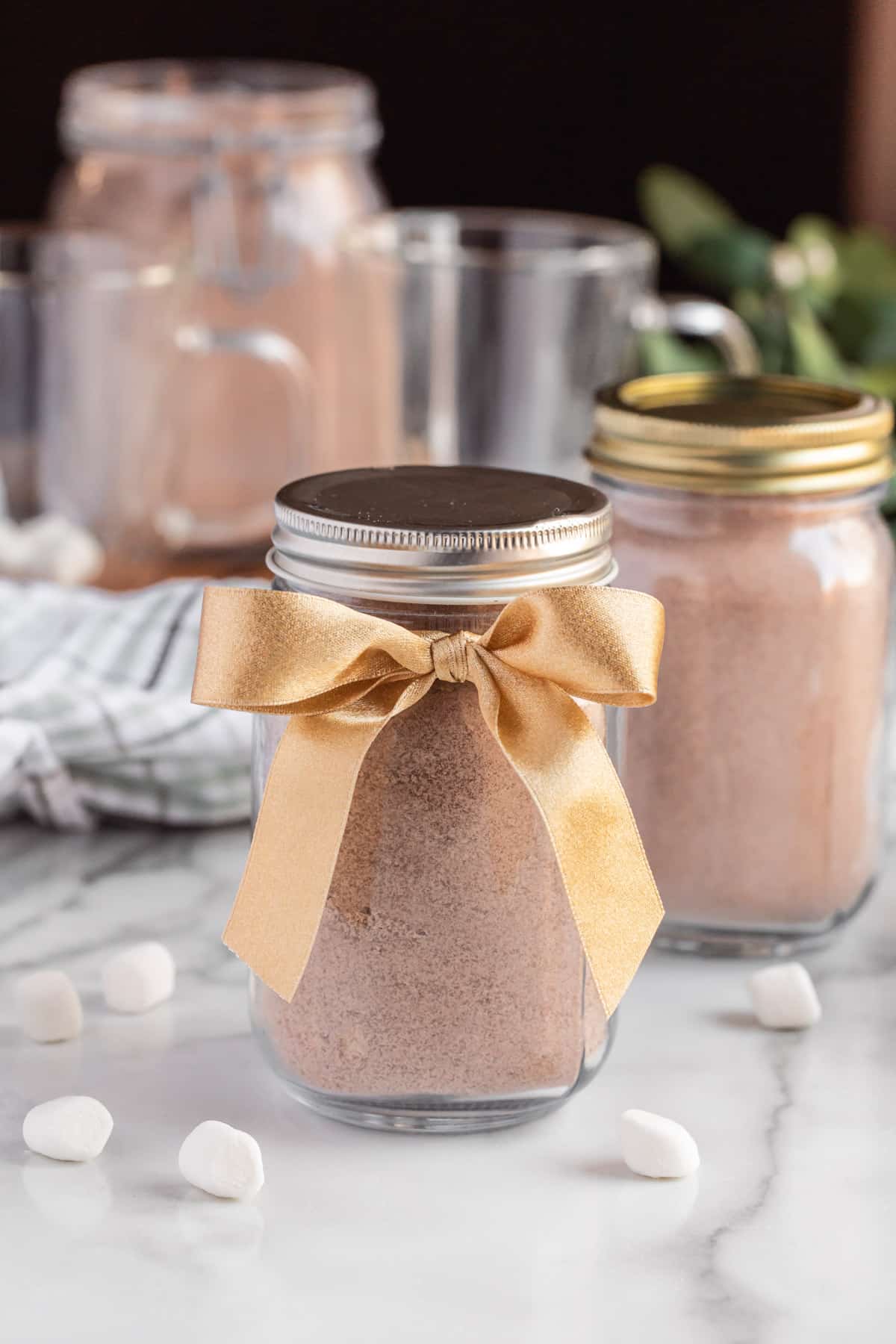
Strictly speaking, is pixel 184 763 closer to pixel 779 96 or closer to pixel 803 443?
pixel 803 443

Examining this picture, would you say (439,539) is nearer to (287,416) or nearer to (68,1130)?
(68,1130)

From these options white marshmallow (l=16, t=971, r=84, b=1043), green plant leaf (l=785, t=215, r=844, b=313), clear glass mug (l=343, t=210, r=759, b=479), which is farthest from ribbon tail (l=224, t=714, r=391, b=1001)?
green plant leaf (l=785, t=215, r=844, b=313)

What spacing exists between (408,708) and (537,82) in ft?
5.03

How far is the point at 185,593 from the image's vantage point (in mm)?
988

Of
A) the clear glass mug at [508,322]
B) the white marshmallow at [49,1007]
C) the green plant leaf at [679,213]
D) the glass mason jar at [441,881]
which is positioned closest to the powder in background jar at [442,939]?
the glass mason jar at [441,881]

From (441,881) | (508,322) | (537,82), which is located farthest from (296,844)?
(537,82)

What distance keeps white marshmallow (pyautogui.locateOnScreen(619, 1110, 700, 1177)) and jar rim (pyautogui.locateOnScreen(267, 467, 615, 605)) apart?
0.62 ft

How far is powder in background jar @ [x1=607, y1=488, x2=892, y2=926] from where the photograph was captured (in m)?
0.73

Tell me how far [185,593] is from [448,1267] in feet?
1.65

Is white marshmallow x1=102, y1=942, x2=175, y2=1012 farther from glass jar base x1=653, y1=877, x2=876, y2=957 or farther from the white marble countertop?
glass jar base x1=653, y1=877, x2=876, y2=957

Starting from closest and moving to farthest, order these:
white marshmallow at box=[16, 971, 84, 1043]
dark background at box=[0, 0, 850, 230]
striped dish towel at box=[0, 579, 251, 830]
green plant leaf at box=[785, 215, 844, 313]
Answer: white marshmallow at box=[16, 971, 84, 1043]
striped dish towel at box=[0, 579, 251, 830]
green plant leaf at box=[785, 215, 844, 313]
dark background at box=[0, 0, 850, 230]

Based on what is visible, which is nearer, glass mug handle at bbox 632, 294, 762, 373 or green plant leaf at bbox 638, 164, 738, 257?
glass mug handle at bbox 632, 294, 762, 373

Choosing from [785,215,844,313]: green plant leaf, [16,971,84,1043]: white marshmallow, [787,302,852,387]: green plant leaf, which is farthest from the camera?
[785,215,844,313]: green plant leaf

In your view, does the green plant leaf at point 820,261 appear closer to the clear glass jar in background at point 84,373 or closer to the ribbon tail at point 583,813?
the clear glass jar in background at point 84,373
